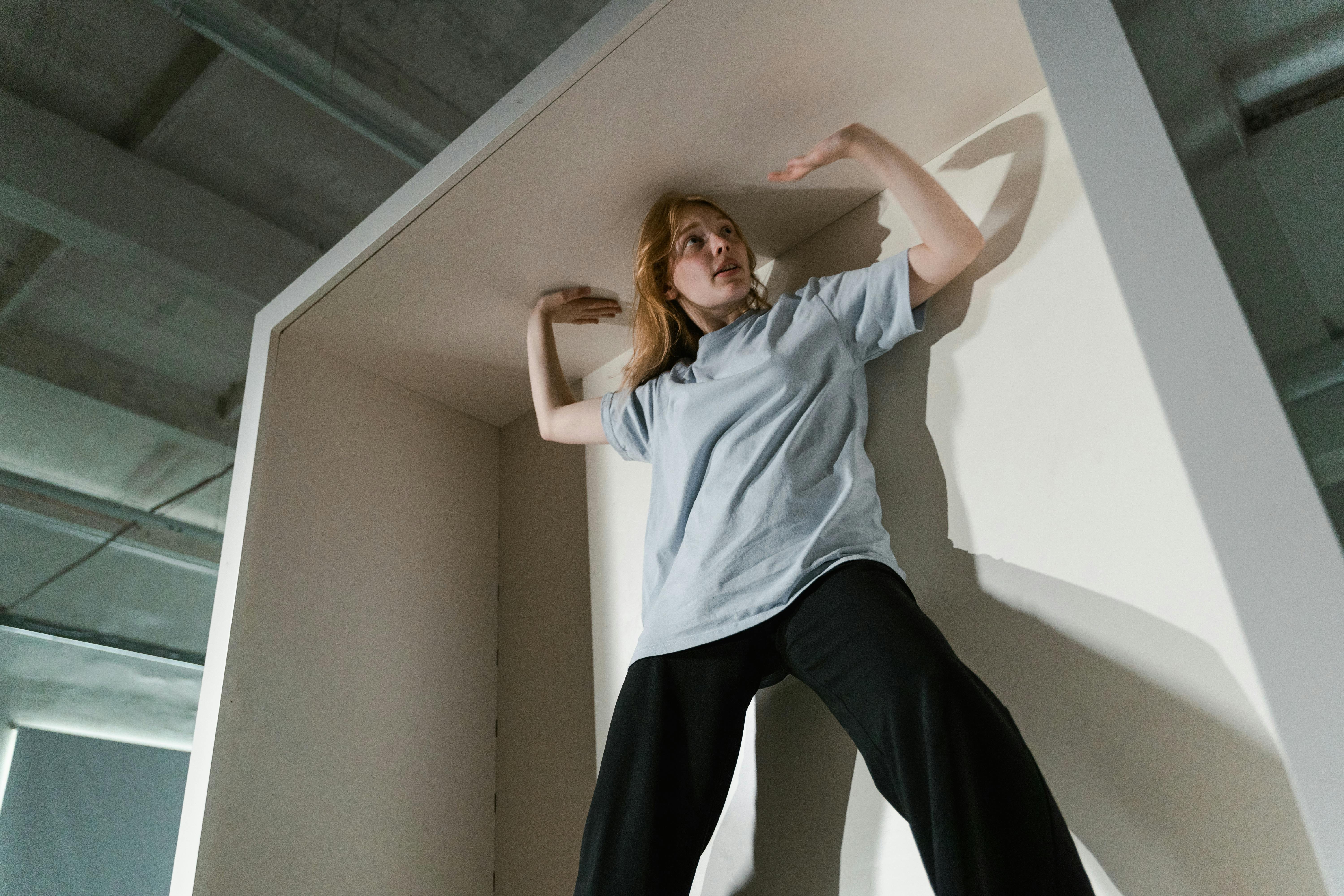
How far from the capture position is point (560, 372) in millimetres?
1344

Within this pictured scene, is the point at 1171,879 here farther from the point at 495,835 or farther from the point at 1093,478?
the point at 495,835

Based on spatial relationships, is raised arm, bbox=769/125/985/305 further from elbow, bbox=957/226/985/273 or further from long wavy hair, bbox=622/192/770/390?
long wavy hair, bbox=622/192/770/390

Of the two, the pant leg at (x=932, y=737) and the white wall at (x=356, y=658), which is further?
the white wall at (x=356, y=658)

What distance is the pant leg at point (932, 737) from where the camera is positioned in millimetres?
682

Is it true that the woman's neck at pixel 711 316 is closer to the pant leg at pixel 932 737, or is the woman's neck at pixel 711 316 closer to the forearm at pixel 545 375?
the forearm at pixel 545 375

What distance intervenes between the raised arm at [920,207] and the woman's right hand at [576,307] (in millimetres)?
430

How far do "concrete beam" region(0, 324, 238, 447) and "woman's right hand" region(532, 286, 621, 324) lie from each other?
1.92 metres

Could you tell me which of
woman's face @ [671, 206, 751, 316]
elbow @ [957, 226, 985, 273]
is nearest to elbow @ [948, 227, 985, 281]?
elbow @ [957, 226, 985, 273]

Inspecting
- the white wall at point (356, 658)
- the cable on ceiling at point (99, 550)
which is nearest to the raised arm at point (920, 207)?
the white wall at point (356, 658)

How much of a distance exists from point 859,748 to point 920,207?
53cm

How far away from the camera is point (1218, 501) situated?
21.6 inches

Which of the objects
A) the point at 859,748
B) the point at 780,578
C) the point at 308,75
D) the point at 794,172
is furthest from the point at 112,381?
the point at 859,748

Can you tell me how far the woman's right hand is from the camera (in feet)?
4.54

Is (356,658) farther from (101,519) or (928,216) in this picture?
(101,519)
